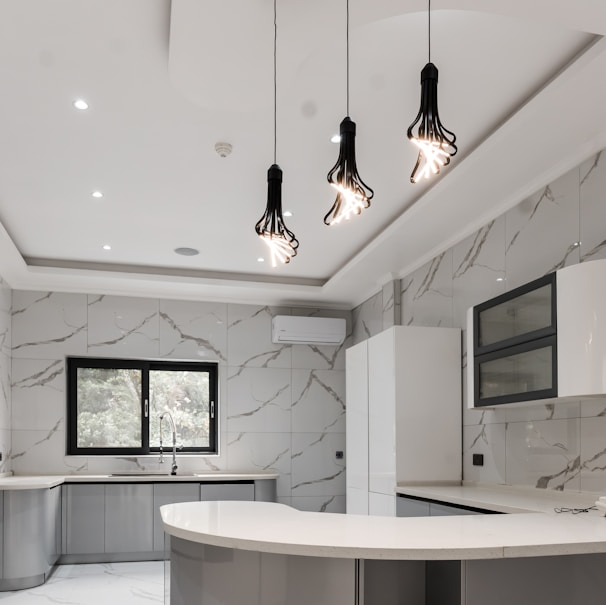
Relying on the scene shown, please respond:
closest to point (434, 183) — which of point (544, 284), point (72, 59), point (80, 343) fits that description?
point (544, 284)

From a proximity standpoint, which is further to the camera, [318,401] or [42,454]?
[318,401]

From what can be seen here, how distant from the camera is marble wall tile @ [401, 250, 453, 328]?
4.83 m

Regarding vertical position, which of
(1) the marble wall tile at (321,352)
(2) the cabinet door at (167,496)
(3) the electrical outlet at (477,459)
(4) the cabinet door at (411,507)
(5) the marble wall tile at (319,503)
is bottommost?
(5) the marble wall tile at (319,503)

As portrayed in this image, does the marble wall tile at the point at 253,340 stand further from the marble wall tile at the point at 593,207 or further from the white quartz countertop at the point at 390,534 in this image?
the white quartz countertop at the point at 390,534

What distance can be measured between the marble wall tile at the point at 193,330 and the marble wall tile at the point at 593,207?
164 inches

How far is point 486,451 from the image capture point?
4.17 meters

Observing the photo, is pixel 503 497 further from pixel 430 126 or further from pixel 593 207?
pixel 430 126

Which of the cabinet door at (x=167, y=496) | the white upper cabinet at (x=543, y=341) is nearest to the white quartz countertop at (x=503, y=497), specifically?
the white upper cabinet at (x=543, y=341)

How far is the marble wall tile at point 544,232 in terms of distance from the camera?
343 centimetres

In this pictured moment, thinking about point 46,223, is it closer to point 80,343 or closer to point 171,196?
point 171,196

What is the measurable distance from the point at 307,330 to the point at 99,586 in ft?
9.98

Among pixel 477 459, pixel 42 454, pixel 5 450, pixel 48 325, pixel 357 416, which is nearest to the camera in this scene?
→ pixel 477 459

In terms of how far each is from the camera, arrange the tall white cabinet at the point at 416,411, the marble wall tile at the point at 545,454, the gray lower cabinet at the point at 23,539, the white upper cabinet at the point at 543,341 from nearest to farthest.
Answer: the white upper cabinet at the point at 543,341, the marble wall tile at the point at 545,454, the tall white cabinet at the point at 416,411, the gray lower cabinet at the point at 23,539

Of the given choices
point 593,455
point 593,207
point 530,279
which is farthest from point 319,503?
point 593,207
